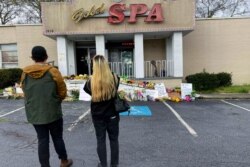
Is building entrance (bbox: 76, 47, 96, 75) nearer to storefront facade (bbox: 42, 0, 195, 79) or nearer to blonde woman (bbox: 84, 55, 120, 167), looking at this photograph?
storefront facade (bbox: 42, 0, 195, 79)

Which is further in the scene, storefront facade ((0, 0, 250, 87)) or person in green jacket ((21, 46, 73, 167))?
storefront facade ((0, 0, 250, 87))

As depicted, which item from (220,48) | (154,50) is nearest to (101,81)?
(154,50)

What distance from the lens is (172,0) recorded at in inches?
641

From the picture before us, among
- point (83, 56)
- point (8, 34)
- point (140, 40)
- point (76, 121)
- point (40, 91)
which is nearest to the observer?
point (40, 91)

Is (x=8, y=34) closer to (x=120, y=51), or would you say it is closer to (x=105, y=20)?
(x=120, y=51)

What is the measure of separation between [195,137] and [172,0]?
35.2 ft

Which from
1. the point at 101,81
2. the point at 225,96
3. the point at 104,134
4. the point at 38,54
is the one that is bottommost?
the point at 225,96

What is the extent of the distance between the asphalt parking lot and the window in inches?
416

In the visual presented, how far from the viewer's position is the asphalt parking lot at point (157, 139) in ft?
18.0

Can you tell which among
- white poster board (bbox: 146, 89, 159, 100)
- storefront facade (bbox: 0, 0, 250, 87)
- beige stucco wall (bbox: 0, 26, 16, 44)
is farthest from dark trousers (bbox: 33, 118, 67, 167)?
beige stucco wall (bbox: 0, 26, 16, 44)

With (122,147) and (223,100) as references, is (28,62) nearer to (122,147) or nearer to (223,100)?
(223,100)

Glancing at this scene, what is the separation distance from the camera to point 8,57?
67.8ft

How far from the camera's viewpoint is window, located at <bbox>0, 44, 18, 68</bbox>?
20.6 metres

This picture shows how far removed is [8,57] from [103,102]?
1762 centimetres
